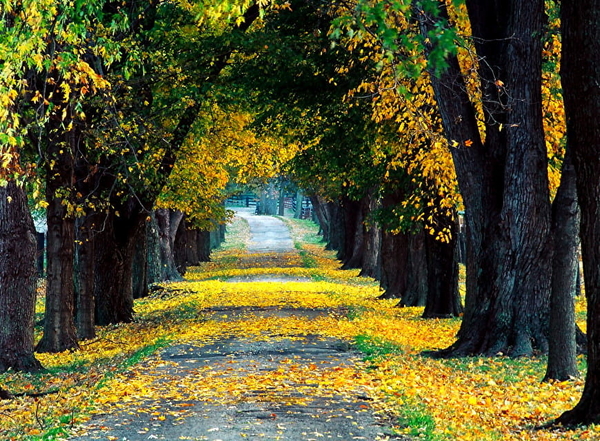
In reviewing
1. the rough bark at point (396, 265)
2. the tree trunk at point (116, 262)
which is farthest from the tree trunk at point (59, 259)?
the rough bark at point (396, 265)

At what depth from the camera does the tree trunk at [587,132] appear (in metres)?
9.38

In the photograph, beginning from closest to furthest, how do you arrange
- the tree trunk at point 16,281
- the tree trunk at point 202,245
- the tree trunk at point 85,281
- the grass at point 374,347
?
the tree trunk at point 16,281
the grass at point 374,347
the tree trunk at point 85,281
the tree trunk at point 202,245

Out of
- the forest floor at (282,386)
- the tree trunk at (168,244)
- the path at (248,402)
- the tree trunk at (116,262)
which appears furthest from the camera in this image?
the tree trunk at (168,244)

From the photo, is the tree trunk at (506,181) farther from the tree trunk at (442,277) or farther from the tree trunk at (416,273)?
the tree trunk at (416,273)

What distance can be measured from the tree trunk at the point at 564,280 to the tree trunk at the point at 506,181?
3180mm

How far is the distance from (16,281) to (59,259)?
9.07ft

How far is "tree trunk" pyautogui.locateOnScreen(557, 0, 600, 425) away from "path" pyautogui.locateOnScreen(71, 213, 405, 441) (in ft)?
7.52

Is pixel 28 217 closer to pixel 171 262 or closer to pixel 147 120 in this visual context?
pixel 147 120

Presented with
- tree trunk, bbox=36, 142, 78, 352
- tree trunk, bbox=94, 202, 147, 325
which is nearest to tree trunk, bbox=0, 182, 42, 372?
tree trunk, bbox=36, 142, 78, 352

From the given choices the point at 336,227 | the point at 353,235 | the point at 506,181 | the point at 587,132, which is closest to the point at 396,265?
the point at 506,181

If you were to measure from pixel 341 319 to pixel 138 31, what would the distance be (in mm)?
9438

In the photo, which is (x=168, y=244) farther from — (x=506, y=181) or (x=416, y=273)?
(x=506, y=181)

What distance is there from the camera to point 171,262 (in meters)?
44.1

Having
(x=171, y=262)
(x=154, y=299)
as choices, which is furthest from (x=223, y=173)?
(x=171, y=262)
